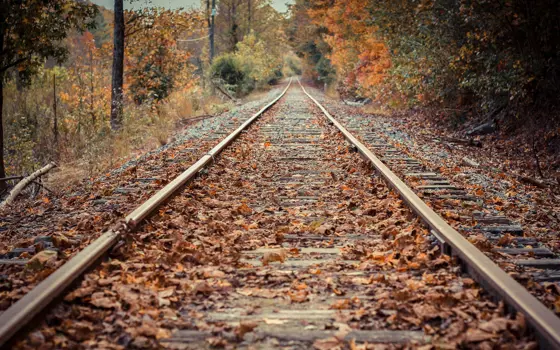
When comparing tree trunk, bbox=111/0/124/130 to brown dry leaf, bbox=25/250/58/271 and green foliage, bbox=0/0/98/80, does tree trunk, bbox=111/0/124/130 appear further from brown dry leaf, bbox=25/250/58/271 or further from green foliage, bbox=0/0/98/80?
brown dry leaf, bbox=25/250/58/271

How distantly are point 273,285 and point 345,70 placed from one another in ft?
78.7

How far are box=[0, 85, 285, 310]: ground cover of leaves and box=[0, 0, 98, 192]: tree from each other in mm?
3494

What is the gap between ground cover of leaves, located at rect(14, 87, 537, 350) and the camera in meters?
2.48

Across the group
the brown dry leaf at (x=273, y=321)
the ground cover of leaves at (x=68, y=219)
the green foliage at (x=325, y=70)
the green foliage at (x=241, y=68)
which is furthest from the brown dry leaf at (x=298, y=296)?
the green foliage at (x=325, y=70)

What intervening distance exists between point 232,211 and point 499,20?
675 centimetres

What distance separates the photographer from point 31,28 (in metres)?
9.00

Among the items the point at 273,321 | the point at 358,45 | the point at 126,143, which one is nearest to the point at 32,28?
the point at 126,143

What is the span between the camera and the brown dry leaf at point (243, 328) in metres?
2.53

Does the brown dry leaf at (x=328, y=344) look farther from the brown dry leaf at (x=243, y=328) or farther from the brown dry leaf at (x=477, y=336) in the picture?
the brown dry leaf at (x=477, y=336)

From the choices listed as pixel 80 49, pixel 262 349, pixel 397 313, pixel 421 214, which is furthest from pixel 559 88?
pixel 80 49

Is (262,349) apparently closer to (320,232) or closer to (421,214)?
(320,232)

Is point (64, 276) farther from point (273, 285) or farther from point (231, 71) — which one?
point (231, 71)

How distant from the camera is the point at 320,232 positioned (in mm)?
4305

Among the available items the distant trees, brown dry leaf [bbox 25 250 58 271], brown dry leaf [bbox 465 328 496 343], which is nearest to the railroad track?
brown dry leaf [bbox 465 328 496 343]
